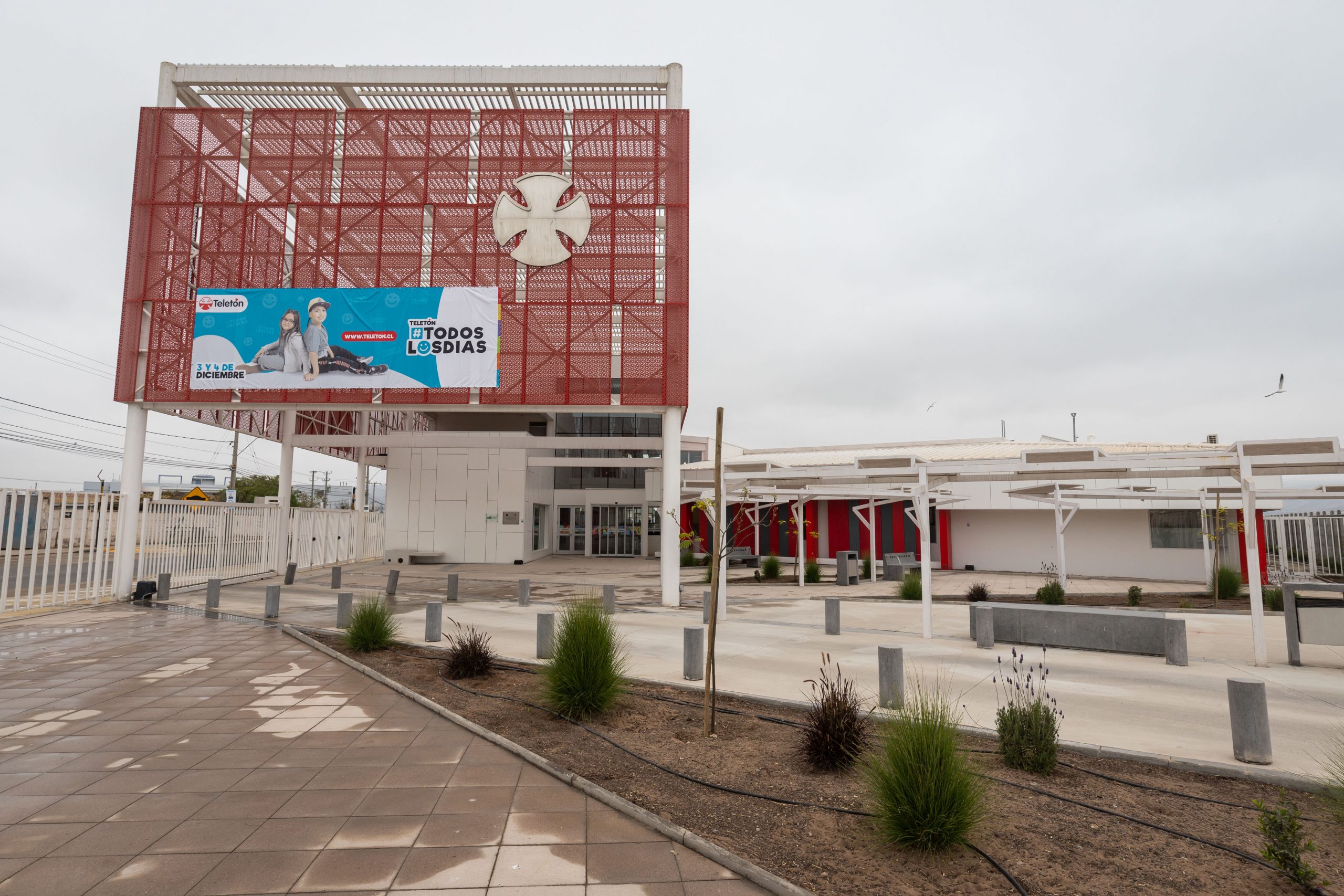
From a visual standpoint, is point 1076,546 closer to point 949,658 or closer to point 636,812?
point 949,658

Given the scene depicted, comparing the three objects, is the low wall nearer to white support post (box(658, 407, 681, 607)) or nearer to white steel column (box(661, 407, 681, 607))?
white steel column (box(661, 407, 681, 607))

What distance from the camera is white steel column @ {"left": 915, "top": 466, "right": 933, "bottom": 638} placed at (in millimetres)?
11810

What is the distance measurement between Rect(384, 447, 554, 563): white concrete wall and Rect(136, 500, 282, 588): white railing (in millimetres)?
6836

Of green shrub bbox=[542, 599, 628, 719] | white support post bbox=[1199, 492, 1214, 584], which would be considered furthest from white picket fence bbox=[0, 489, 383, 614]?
white support post bbox=[1199, 492, 1214, 584]

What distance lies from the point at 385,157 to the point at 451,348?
6.05m

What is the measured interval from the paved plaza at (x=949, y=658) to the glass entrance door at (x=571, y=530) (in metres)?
19.5

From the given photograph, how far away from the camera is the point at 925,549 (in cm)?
1206

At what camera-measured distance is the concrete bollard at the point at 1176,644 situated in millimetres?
9602

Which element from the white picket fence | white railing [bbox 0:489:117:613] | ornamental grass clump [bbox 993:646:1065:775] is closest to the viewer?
ornamental grass clump [bbox 993:646:1065:775]

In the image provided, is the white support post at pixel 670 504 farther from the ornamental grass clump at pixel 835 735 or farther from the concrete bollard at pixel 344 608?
the ornamental grass clump at pixel 835 735

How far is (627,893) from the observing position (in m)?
3.64

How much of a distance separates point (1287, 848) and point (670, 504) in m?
14.7

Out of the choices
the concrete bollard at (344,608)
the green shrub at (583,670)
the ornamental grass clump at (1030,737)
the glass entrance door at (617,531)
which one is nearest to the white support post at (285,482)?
the concrete bollard at (344,608)

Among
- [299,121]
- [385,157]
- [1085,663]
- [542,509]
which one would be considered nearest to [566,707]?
[1085,663]
